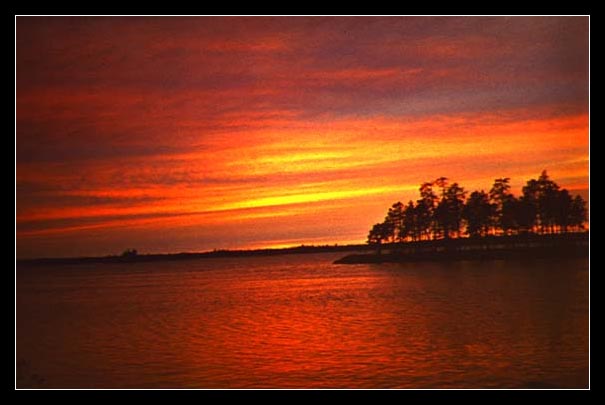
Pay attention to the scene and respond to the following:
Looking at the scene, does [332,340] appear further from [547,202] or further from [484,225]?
[484,225]

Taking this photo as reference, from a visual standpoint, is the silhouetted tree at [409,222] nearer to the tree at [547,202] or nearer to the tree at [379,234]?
the tree at [379,234]

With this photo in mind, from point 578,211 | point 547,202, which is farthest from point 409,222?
point 578,211

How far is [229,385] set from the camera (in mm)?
6277

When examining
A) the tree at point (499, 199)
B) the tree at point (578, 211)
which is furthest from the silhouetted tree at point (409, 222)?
the tree at point (578, 211)

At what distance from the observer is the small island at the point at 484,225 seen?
18062 mm

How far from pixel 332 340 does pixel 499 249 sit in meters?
14.8

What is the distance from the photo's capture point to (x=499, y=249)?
22297 mm

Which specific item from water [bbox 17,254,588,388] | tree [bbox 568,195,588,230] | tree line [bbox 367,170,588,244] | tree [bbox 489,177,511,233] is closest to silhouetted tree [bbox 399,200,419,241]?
tree line [bbox 367,170,588,244]

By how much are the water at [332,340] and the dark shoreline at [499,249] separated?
3.21m

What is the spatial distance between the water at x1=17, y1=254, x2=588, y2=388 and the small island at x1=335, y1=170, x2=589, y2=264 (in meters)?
2.29
